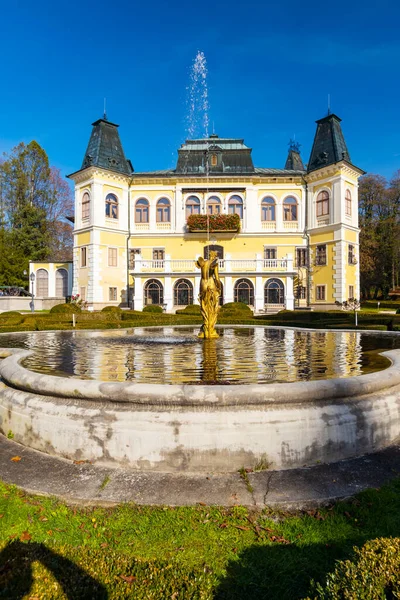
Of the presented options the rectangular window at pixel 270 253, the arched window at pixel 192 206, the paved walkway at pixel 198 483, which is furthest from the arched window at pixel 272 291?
the paved walkway at pixel 198 483

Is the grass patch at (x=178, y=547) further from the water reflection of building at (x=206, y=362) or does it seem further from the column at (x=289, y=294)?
the column at (x=289, y=294)

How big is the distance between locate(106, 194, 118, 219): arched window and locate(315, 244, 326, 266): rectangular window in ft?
66.0

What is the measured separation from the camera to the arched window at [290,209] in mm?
38062

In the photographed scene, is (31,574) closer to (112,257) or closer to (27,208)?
(112,257)

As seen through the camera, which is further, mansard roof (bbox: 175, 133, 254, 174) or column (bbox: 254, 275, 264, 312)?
mansard roof (bbox: 175, 133, 254, 174)

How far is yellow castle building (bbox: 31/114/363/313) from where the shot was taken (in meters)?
34.7

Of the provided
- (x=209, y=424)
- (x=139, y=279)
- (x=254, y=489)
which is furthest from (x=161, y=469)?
(x=139, y=279)

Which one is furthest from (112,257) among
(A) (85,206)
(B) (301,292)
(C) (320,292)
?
(C) (320,292)

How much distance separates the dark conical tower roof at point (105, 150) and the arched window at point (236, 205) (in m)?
11.1

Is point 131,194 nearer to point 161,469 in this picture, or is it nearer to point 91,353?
point 91,353

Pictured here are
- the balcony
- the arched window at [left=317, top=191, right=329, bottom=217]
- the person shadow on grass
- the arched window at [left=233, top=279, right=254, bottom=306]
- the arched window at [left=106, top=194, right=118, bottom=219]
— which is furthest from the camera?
the arched window at [left=106, top=194, right=118, bottom=219]

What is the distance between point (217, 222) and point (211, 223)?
1.94ft

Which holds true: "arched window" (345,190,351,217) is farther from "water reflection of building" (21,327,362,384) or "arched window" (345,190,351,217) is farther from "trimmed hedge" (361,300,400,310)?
"water reflection of building" (21,327,362,384)

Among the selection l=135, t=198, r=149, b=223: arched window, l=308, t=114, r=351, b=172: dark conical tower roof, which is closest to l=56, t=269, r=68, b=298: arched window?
l=135, t=198, r=149, b=223: arched window
